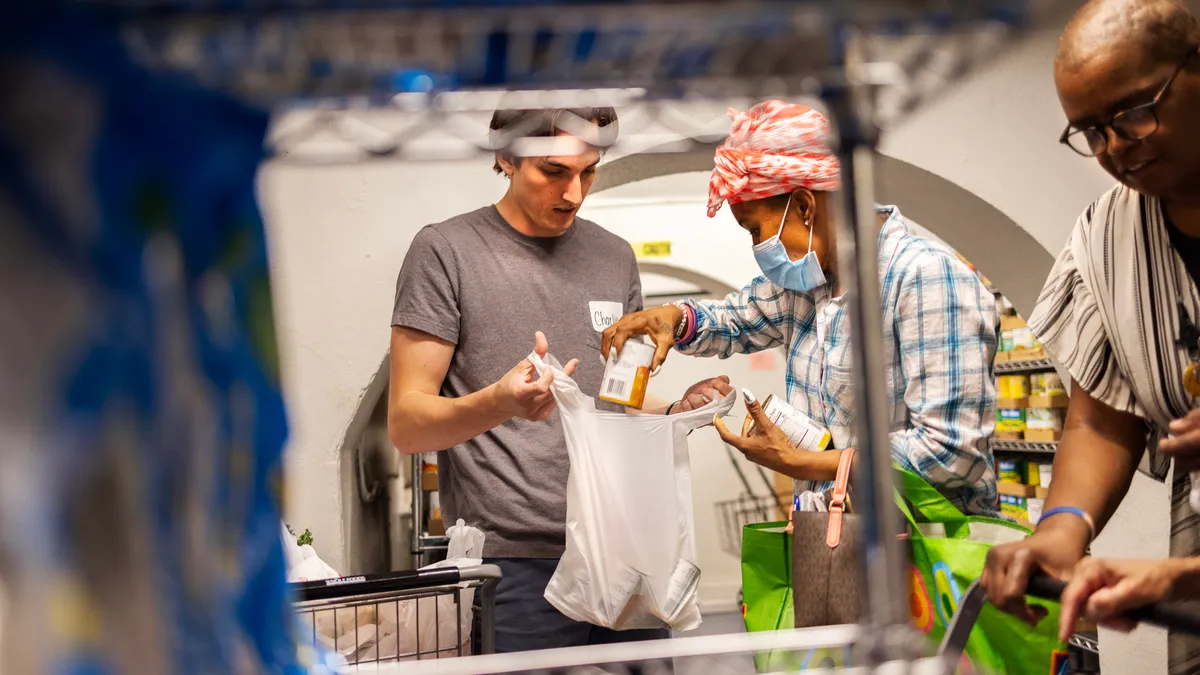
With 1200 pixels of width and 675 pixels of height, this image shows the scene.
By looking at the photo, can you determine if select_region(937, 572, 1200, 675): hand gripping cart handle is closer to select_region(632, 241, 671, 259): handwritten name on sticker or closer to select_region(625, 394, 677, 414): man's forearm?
select_region(625, 394, 677, 414): man's forearm

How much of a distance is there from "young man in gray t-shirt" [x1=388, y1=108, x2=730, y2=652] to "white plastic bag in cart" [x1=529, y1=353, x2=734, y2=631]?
7cm

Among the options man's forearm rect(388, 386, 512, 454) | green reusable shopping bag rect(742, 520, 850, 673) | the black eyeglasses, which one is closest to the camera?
the black eyeglasses

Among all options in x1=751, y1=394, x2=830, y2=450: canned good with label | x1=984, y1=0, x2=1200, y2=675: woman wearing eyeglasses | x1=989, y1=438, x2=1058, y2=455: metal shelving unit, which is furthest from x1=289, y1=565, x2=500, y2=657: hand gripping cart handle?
x1=989, y1=438, x2=1058, y2=455: metal shelving unit

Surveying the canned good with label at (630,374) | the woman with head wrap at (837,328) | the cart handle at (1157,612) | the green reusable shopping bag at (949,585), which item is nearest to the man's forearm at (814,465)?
the woman with head wrap at (837,328)

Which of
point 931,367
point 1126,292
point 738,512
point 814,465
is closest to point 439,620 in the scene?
point 814,465

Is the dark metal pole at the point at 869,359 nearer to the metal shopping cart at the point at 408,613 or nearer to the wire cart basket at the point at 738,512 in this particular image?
the metal shopping cart at the point at 408,613

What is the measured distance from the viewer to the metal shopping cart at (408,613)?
143cm

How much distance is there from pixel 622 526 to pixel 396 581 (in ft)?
1.31

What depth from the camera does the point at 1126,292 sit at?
4.30 feet

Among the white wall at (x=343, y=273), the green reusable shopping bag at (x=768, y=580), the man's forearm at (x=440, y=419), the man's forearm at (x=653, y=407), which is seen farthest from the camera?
the white wall at (x=343, y=273)

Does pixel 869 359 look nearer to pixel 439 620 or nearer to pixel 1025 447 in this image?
pixel 439 620

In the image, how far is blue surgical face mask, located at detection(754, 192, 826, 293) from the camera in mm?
1815

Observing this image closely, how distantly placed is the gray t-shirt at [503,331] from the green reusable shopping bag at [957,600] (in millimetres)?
609

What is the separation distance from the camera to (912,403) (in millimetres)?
1618
